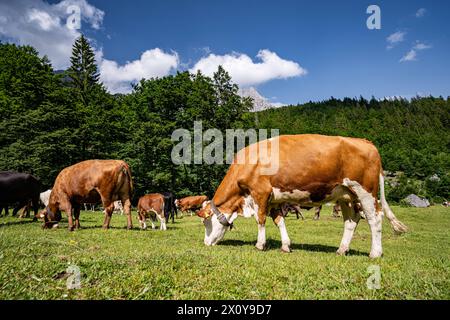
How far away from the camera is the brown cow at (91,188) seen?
13.5m

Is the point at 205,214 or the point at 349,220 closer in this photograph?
the point at 349,220

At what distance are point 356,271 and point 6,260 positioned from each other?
20.5ft

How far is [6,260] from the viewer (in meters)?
5.43

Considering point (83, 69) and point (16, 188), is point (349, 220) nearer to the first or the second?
point (16, 188)

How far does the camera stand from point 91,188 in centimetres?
1362

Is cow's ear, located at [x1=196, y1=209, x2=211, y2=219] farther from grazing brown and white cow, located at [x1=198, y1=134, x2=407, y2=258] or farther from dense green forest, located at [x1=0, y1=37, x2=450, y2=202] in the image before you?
dense green forest, located at [x1=0, y1=37, x2=450, y2=202]

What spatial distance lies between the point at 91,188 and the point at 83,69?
50751mm

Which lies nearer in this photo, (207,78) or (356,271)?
(356,271)

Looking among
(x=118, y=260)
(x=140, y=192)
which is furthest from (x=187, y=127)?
(x=118, y=260)

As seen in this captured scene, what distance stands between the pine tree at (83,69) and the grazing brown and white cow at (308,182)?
1997 inches

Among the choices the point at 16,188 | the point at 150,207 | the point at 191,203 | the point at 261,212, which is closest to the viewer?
the point at 261,212

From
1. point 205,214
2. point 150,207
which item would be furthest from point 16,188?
point 205,214

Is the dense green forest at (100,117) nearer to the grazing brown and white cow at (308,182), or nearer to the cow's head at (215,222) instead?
the cow's head at (215,222)
